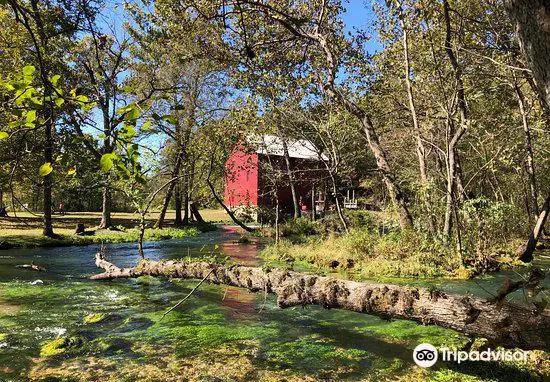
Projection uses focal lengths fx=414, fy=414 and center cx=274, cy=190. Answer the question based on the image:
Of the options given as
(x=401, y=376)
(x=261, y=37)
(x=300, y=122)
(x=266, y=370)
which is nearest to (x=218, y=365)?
(x=266, y=370)

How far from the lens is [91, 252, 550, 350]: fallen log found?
3844mm

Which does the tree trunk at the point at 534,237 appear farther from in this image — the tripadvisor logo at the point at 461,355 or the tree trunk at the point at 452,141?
the tripadvisor logo at the point at 461,355

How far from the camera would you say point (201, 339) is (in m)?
6.57

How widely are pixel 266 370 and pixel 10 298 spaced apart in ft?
22.5

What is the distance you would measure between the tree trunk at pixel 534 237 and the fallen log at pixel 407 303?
31.8 feet

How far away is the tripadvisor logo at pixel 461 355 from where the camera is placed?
504 centimetres

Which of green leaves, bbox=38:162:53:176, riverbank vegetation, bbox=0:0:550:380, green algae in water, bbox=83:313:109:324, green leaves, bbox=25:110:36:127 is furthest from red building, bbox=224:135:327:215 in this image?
green leaves, bbox=25:110:36:127

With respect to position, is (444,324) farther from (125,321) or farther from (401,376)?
(125,321)

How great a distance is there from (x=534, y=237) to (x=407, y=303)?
1024 cm

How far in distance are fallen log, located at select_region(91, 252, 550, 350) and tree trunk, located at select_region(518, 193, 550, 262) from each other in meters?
9.69

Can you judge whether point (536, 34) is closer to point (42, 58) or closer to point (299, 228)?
point (42, 58)

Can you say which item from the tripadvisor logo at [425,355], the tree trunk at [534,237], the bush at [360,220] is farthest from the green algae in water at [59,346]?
the bush at [360,220]

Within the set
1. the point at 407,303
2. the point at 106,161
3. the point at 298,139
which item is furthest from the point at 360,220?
the point at 106,161

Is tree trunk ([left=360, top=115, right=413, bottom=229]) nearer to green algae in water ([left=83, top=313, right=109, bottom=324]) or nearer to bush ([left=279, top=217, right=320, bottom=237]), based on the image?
bush ([left=279, top=217, right=320, bottom=237])
